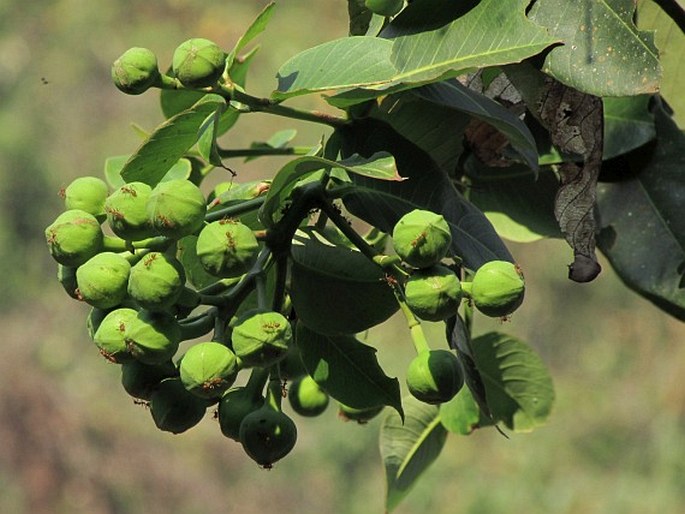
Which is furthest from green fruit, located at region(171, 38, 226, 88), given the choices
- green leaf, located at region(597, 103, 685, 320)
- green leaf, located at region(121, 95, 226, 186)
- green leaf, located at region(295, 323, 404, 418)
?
green leaf, located at region(597, 103, 685, 320)

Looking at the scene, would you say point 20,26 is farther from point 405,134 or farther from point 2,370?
point 405,134

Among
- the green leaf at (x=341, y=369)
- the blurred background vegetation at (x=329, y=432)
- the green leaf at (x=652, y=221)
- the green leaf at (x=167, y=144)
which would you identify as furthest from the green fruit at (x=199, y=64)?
the blurred background vegetation at (x=329, y=432)

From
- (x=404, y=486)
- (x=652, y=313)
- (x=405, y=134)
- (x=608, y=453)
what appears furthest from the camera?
(x=652, y=313)

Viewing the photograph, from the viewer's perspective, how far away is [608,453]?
5.66 meters

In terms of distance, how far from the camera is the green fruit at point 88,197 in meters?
0.93

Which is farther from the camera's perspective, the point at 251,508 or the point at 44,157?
the point at 44,157

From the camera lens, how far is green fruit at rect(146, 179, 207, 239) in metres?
0.81

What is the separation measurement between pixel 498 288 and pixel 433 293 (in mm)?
57

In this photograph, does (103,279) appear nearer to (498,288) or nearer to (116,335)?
Result: (116,335)

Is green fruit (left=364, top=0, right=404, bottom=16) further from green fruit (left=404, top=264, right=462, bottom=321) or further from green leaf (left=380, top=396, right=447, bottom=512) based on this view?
green leaf (left=380, top=396, right=447, bottom=512)

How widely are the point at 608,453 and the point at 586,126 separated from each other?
4945 millimetres

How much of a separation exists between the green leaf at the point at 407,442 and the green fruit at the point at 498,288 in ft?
1.38

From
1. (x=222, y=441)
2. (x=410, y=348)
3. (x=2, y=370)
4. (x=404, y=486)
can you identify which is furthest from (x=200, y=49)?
(x=2, y=370)

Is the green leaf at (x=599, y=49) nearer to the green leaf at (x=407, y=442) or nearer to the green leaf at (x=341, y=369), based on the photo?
the green leaf at (x=341, y=369)
